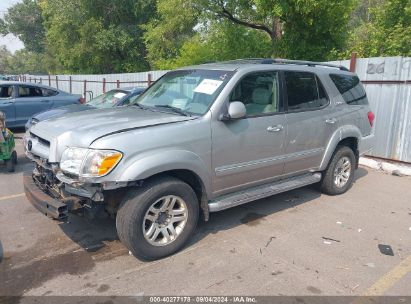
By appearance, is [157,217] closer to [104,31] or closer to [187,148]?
[187,148]

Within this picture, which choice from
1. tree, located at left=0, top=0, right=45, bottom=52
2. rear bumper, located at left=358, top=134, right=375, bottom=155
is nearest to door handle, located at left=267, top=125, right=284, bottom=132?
rear bumper, located at left=358, top=134, right=375, bottom=155

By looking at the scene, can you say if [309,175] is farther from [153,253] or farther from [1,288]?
[1,288]

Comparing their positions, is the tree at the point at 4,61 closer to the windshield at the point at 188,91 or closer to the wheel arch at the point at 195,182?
the windshield at the point at 188,91

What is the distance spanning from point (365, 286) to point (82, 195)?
2.72m

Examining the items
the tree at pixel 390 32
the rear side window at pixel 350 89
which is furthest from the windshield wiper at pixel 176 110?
the tree at pixel 390 32

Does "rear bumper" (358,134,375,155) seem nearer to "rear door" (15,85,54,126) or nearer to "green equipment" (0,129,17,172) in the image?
"green equipment" (0,129,17,172)

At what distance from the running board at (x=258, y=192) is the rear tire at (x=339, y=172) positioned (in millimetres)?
296

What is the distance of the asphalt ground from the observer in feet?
11.0

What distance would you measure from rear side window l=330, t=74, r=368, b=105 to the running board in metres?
1.33

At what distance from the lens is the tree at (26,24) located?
49281 mm

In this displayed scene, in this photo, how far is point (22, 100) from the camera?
10.7 metres

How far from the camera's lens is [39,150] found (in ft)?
12.9

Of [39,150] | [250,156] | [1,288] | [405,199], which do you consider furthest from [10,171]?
[405,199]

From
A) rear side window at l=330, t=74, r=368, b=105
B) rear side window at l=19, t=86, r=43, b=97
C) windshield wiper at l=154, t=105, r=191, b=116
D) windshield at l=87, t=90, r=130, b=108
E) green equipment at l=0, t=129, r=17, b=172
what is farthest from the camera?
rear side window at l=19, t=86, r=43, b=97
